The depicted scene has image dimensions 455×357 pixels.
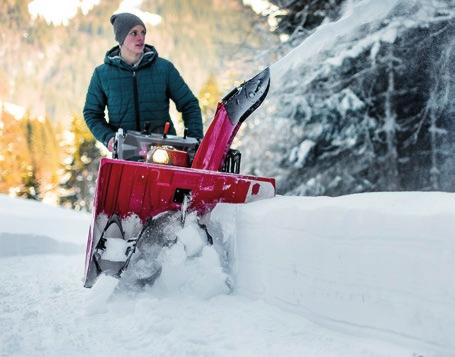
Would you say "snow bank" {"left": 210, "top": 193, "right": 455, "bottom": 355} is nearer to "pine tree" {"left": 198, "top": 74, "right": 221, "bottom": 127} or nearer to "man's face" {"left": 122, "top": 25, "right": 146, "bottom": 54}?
"man's face" {"left": 122, "top": 25, "right": 146, "bottom": 54}

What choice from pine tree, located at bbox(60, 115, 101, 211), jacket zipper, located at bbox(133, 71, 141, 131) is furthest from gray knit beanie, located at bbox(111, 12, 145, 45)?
pine tree, located at bbox(60, 115, 101, 211)

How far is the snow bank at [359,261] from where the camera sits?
204cm

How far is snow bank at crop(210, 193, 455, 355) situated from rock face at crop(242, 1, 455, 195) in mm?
5275

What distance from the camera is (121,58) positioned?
4.36 m

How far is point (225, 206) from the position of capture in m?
3.55

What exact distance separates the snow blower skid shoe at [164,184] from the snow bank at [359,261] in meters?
0.30

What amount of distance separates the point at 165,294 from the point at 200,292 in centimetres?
20

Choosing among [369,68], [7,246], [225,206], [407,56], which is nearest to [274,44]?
[369,68]

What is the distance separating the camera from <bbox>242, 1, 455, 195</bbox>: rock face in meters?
8.01

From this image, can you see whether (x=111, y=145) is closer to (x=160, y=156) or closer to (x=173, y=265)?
(x=160, y=156)

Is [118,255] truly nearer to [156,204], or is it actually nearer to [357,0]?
[156,204]

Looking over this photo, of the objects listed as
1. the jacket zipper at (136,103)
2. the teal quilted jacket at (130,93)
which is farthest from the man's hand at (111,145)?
the jacket zipper at (136,103)

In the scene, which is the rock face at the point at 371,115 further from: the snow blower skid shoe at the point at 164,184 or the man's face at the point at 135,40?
the snow blower skid shoe at the point at 164,184

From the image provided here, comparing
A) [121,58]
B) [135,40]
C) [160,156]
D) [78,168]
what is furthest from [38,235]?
[78,168]
